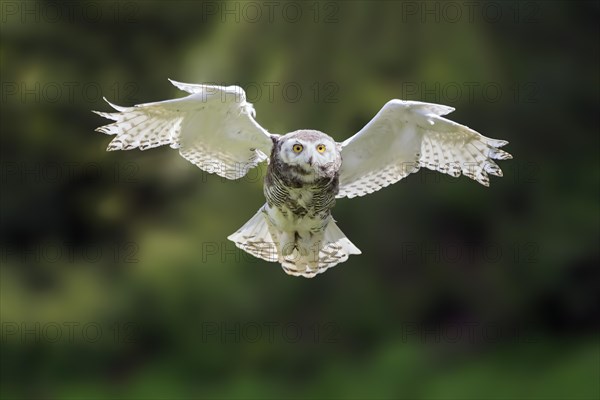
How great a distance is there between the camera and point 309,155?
3.93m

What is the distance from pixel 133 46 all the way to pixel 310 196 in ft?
15.5

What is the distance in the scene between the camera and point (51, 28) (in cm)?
810

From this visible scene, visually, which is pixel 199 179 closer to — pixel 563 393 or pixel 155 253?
pixel 155 253

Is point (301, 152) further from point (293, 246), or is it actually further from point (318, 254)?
point (318, 254)

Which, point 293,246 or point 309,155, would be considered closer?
point 309,155

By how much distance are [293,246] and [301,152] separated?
2.59 feet

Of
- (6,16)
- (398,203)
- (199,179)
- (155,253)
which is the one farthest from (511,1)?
(6,16)

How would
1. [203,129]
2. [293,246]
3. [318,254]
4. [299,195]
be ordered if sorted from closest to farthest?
[299,195]
[203,129]
[293,246]
[318,254]

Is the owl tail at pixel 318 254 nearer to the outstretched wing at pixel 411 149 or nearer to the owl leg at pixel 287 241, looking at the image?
the owl leg at pixel 287 241

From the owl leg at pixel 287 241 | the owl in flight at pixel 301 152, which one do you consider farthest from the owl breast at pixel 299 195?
the owl leg at pixel 287 241

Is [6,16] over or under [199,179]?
over

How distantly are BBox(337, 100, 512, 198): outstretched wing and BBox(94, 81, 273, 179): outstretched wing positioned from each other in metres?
0.52

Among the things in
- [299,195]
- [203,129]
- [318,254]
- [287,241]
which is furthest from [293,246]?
[203,129]

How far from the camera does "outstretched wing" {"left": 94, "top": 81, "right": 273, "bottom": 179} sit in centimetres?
420
